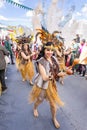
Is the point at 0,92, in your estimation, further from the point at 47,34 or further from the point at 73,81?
the point at 73,81

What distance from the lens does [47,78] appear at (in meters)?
4.39

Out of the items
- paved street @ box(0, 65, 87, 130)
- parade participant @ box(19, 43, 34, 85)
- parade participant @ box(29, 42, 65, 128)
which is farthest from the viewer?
parade participant @ box(19, 43, 34, 85)

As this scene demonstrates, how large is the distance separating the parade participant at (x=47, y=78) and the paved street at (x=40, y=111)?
0.33m

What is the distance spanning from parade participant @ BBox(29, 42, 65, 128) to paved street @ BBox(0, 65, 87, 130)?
0.33 meters

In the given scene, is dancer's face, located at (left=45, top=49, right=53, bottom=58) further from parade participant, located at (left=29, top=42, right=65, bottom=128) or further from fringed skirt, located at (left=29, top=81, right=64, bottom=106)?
fringed skirt, located at (left=29, top=81, right=64, bottom=106)

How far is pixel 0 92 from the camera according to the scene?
6.80 meters

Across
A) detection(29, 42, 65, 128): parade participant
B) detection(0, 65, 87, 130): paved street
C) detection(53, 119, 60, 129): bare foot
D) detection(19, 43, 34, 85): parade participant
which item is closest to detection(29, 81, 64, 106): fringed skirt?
detection(29, 42, 65, 128): parade participant

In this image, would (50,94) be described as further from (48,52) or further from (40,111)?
(40,111)

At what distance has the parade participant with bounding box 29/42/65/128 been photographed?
4.53 meters

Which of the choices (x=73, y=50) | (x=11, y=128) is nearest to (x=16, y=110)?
(x=11, y=128)

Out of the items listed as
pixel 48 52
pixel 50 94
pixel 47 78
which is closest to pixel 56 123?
pixel 50 94

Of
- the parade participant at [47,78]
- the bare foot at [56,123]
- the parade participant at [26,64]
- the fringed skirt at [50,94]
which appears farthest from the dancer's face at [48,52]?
the parade participant at [26,64]

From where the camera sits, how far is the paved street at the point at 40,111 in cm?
495

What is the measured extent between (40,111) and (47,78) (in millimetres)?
1498
